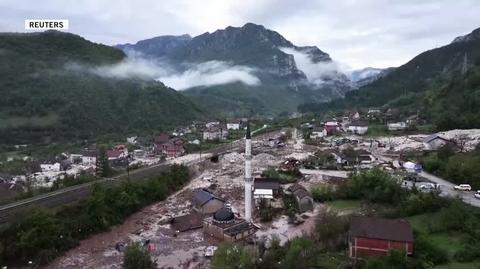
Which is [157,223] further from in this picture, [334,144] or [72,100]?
[72,100]

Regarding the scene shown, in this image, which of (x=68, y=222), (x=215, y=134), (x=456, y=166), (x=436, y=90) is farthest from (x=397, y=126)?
(x=68, y=222)

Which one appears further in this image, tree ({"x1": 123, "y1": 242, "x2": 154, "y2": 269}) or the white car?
the white car

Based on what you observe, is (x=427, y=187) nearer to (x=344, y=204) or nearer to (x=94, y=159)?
(x=344, y=204)

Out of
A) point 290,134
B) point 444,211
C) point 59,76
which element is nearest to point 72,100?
Result: point 59,76

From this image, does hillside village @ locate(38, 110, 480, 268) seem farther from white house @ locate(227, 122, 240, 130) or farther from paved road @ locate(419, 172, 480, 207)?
white house @ locate(227, 122, 240, 130)

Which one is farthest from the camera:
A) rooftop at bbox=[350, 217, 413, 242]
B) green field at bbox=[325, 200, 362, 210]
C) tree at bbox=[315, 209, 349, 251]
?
green field at bbox=[325, 200, 362, 210]

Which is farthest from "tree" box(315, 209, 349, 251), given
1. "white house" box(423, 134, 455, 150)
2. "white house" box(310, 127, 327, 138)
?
"white house" box(310, 127, 327, 138)
